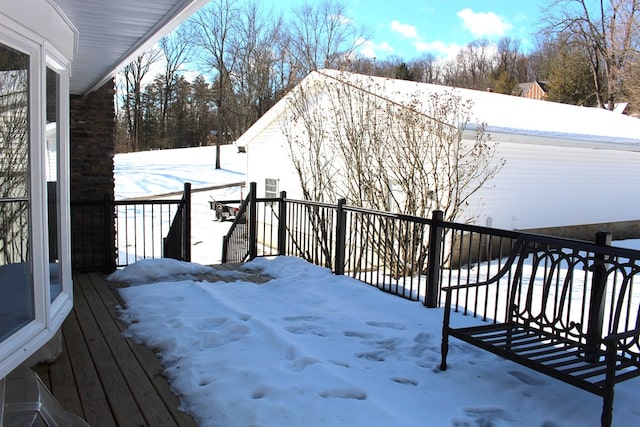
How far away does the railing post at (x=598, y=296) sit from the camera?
9.55 ft

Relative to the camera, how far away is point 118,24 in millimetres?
3516

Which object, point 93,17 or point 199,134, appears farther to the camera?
point 199,134

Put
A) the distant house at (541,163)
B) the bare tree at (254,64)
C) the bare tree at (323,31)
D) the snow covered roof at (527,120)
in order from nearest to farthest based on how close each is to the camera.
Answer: the snow covered roof at (527,120), the distant house at (541,163), the bare tree at (323,31), the bare tree at (254,64)

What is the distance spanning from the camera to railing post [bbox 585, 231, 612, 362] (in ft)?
9.55

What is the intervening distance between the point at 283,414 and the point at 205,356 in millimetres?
953

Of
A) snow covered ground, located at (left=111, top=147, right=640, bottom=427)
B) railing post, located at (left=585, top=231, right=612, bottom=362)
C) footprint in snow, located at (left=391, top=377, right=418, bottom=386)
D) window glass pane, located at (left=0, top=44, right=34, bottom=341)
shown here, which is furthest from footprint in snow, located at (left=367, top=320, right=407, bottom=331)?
window glass pane, located at (left=0, top=44, right=34, bottom=341)

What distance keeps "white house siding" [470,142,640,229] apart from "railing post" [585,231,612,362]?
6.79 meters

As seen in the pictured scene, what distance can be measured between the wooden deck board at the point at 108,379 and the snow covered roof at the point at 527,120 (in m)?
7.08

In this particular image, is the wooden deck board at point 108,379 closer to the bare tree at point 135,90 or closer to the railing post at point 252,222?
the railing post at point 252,222

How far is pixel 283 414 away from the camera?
2.49 meters

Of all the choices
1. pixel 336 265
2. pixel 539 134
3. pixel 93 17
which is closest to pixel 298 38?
pixel 539 134

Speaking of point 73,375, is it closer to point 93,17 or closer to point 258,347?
point 258,347

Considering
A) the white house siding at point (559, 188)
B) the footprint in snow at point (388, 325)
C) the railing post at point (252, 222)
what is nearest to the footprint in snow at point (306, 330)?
Result: the footprint in snow at point (388, 325)

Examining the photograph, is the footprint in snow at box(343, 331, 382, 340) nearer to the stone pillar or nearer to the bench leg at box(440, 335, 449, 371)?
the bench leg at box(440, 335, 449, 371)
